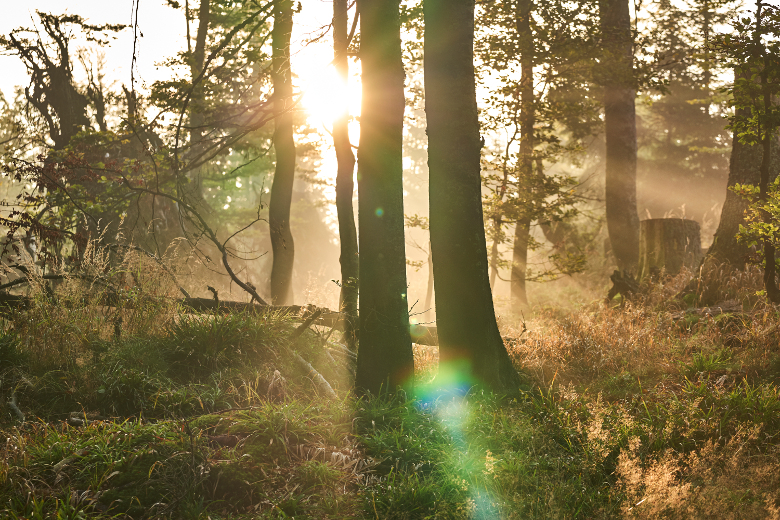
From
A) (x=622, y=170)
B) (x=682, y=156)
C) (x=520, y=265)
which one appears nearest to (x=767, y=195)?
(x=622, y=170)

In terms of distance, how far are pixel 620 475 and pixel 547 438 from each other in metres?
0.64

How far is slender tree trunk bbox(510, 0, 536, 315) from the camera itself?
10.9 m

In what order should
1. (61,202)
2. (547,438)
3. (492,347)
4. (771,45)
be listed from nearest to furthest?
(547,438) → (492,347) → (771,45) → (61,202)

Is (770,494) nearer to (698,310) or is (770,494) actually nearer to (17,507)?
(17,507)

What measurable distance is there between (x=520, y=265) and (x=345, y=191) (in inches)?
257

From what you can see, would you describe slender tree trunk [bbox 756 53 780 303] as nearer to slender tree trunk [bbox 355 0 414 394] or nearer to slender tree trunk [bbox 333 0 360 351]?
slender tree trunk [bbox 355 0 414 394]

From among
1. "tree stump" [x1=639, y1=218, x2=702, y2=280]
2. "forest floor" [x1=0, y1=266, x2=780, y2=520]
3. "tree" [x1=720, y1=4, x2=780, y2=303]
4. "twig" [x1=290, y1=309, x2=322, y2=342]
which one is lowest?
"forest floor" [x1=0, y1=266, x2=780, y2=520]

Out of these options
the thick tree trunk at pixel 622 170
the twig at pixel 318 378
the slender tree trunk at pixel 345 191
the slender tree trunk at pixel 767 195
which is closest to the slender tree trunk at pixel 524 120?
the thick tree trunk at pixel 622 170

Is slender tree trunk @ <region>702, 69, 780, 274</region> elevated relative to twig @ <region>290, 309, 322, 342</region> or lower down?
elevated

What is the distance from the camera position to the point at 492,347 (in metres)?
5.34

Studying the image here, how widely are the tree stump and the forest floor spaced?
421 centimetres

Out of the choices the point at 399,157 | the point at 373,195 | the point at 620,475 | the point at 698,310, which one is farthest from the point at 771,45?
the point at 620,475

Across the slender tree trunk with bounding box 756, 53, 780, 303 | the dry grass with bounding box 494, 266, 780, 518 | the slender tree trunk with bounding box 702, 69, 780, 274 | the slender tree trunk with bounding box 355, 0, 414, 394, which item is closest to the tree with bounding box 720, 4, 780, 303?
the slender tree trunk with bounding box 756, 53, 780, 303

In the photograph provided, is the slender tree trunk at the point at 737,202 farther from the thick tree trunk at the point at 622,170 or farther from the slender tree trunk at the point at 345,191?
the slender tree trunk at the point at 345,191
